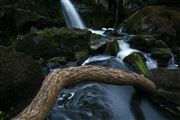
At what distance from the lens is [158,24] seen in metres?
15.8

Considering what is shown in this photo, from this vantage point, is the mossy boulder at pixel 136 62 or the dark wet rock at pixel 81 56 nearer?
the mossy boulder at pixel 136 62

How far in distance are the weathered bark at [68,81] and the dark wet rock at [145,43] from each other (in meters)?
5.60

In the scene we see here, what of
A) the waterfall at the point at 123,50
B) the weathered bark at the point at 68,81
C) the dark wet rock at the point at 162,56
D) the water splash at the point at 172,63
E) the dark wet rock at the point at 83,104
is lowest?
the water splash at the point at 172,63

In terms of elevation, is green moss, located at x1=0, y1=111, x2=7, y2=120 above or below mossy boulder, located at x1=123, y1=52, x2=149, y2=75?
above

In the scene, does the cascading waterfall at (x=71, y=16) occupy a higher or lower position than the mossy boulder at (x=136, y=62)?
higher

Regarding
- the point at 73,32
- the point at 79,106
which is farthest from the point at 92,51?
the point at 79,106

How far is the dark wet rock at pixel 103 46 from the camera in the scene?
41.3 ft

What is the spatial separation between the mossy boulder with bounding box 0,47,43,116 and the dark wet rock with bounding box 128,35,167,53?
6794 millimetres

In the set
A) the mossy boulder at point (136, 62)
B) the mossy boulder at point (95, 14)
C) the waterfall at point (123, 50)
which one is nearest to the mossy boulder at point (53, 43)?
the waterfall at point (123, 50)

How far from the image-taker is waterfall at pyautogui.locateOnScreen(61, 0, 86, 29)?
18.7m

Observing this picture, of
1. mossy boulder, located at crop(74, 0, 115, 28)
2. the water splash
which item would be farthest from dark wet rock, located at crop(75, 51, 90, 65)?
mossy boulder, located at crop(74, 0, 115, 28)

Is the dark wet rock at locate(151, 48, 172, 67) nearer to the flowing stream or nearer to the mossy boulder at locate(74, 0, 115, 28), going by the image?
the flowing stream

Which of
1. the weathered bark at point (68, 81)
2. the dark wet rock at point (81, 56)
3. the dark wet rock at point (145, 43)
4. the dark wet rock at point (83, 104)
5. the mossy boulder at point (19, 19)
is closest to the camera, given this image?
the weathered bark at point (68, 81)

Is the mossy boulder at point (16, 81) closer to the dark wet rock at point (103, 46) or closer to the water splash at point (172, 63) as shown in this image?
the dark wet rock at point (103, 46)
